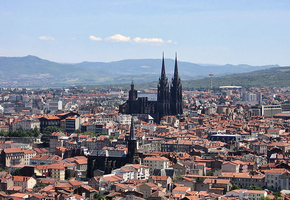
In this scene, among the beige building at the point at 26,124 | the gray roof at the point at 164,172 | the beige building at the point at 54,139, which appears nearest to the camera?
the gray roof at the point at 164,172

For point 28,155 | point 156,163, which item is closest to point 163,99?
point 28,155

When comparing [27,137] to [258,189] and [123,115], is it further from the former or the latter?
[258,189]

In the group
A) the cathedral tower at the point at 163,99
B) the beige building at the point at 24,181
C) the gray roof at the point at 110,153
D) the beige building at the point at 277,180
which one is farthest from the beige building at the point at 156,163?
the cathedral tower at the point at 163,99

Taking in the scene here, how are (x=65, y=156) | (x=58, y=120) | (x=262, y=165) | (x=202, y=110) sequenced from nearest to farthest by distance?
(x=262, y=165), (x=65, y=156), (x=58, y=120), (x=202, y=110)

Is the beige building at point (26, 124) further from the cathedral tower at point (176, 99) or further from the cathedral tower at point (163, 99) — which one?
the cathedral tower at point (176, 99)

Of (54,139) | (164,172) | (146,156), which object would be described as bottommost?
(164,172)

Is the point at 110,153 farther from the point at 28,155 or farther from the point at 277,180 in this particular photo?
the point at 277,180

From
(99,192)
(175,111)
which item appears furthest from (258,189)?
(175,111)

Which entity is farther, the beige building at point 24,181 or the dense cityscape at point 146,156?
the beige building at point 24,181

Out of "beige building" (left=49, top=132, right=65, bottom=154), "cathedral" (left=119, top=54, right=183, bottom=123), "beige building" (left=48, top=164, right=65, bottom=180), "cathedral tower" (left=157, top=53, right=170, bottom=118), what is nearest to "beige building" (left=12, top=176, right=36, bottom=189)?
"beige building" (left=48, top=164, right=65, bottom=180)
